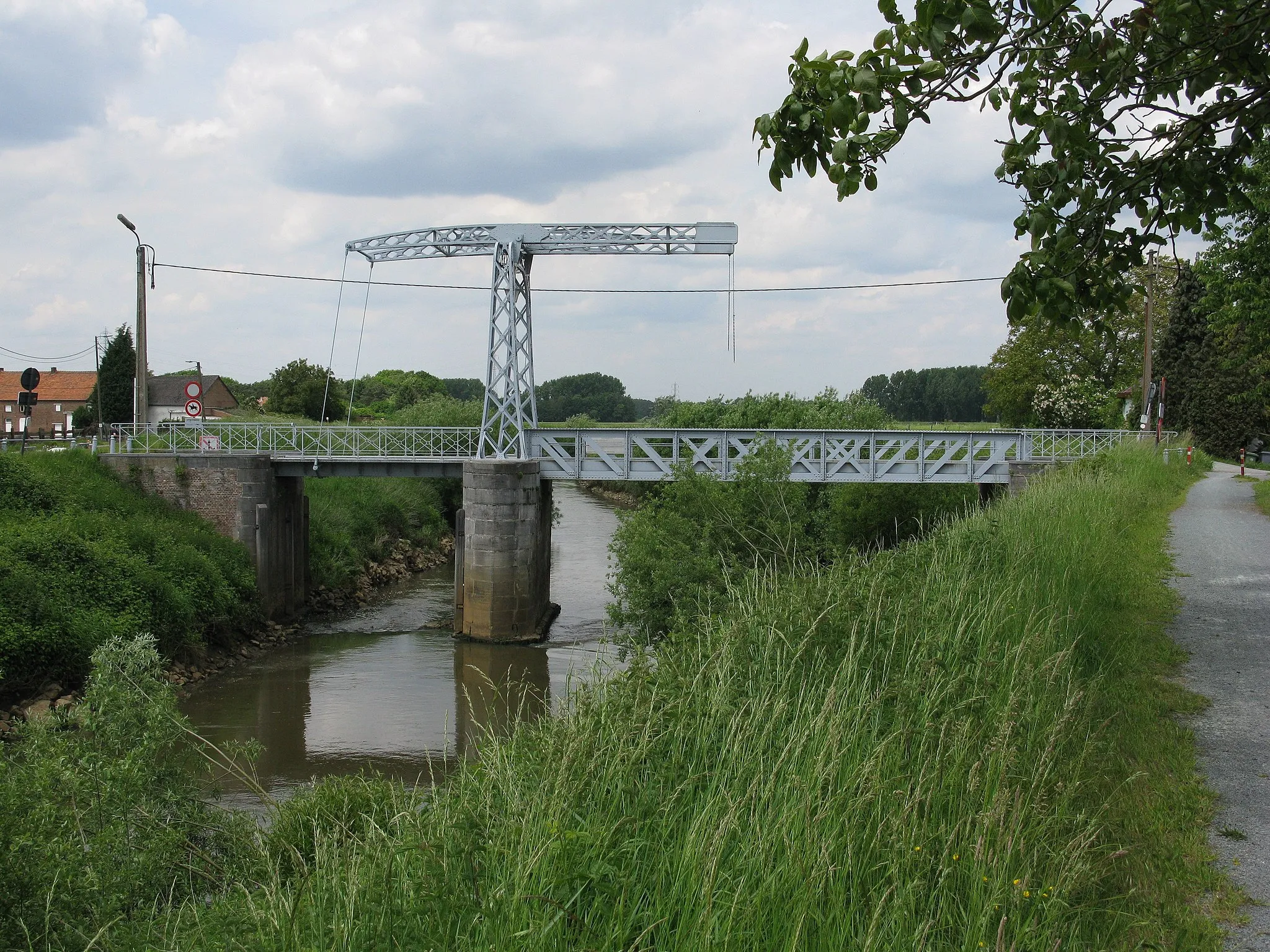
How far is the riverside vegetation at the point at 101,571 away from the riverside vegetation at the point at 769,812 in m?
10.3

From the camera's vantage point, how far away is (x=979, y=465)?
29.2m

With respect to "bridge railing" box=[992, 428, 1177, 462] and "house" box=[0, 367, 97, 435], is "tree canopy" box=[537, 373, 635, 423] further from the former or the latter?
"bridge railing" box=[992, 428, 1177, 462]

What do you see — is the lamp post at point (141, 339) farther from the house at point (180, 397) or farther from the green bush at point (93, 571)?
the house at point (180, 397)

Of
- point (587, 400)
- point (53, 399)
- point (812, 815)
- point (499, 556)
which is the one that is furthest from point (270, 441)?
point (587, 400)

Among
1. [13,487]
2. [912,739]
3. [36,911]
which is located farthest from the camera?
[13,487]

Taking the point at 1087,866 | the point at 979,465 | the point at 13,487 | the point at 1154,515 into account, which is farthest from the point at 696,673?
the point at 979,465

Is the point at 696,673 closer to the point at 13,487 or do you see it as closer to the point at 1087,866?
the point at 1087,866

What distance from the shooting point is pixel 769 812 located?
397 cm

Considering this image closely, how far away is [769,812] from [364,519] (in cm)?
3253

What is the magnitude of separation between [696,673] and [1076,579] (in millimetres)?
4499

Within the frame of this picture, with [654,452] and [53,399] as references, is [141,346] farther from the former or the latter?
[53,399]

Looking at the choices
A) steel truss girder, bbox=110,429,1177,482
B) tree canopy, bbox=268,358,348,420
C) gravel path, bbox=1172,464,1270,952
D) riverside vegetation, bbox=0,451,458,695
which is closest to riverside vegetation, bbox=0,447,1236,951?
gravel path, bbox=1172,464,1270,952

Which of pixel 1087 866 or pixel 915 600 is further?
pixel 915 600

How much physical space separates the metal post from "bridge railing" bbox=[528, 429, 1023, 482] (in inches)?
426
